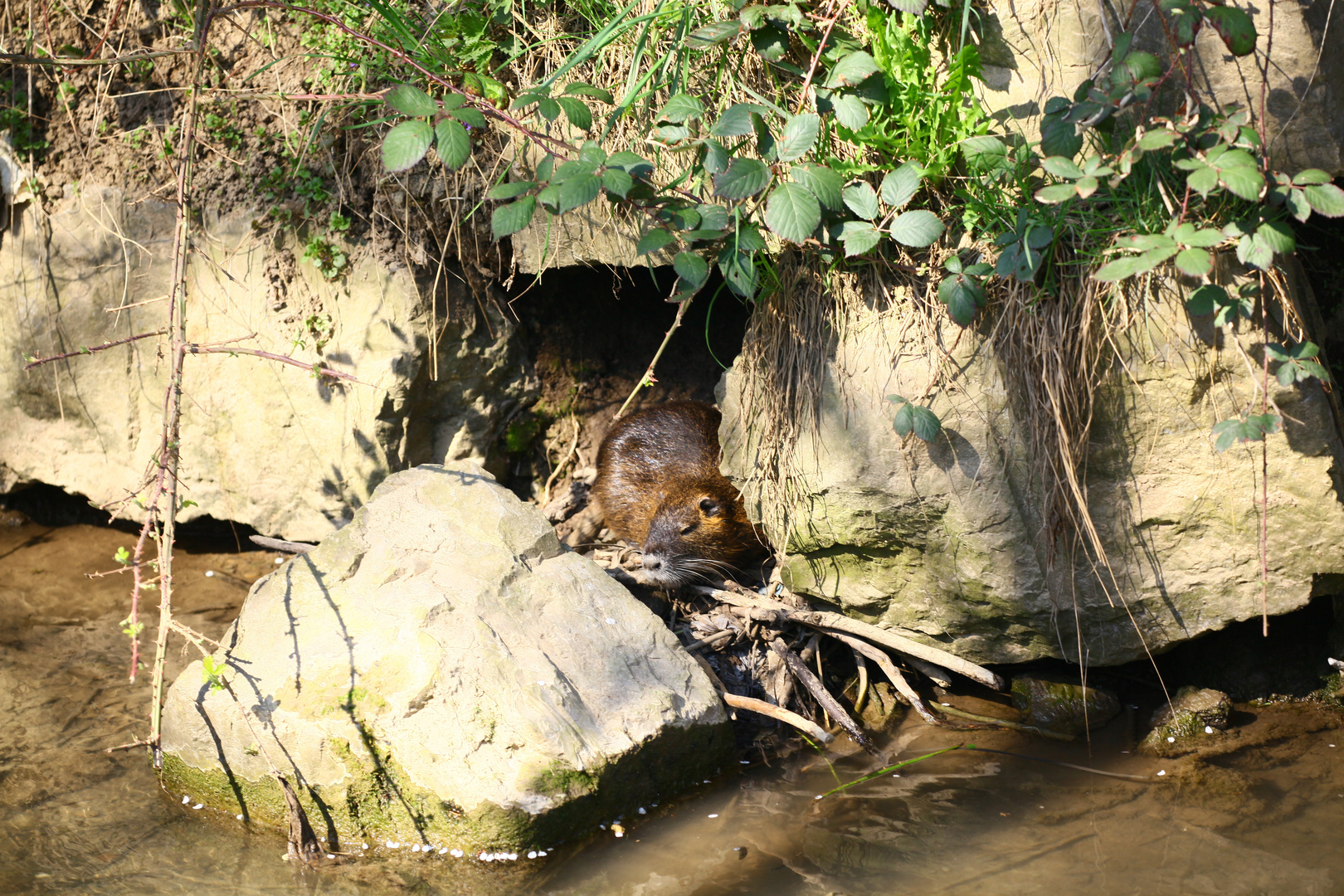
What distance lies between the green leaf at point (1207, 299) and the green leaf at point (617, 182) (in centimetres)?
162

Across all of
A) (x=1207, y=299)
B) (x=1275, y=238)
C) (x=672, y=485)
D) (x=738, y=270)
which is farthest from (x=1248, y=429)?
(x=672, y=485)

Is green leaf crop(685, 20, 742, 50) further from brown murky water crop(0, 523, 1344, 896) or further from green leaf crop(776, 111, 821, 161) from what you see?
brown murky water crop(0, 523, 1344, 896)

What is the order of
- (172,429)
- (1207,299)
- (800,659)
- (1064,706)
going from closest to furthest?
1. (1207,299)
2. (172,429)
3. (1064,706)
4. (800,659)

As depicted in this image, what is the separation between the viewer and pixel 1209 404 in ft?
10.2

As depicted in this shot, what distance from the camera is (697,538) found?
4562mm

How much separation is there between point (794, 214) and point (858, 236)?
33 centimetres

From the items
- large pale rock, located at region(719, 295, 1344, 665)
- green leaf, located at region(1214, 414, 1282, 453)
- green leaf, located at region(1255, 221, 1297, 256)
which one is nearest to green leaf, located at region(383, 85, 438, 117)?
large pale rock, located at region(719, 295, 1344, 665)

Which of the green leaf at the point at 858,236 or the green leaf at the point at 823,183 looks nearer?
the green leaf at the point at 823,183

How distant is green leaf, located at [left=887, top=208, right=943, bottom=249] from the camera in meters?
2.98

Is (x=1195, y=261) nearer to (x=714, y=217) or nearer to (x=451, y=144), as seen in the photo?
(x=714, y=217)

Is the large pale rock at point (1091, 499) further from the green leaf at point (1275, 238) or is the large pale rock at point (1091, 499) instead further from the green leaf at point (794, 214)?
the green leaf at point (794, 214)

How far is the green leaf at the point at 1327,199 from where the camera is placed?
260 cm

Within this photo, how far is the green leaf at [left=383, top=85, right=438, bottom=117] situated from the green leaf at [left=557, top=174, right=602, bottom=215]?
44 cm

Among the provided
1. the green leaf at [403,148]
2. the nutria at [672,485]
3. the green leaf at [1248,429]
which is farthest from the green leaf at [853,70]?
the nutria at [672,485]
